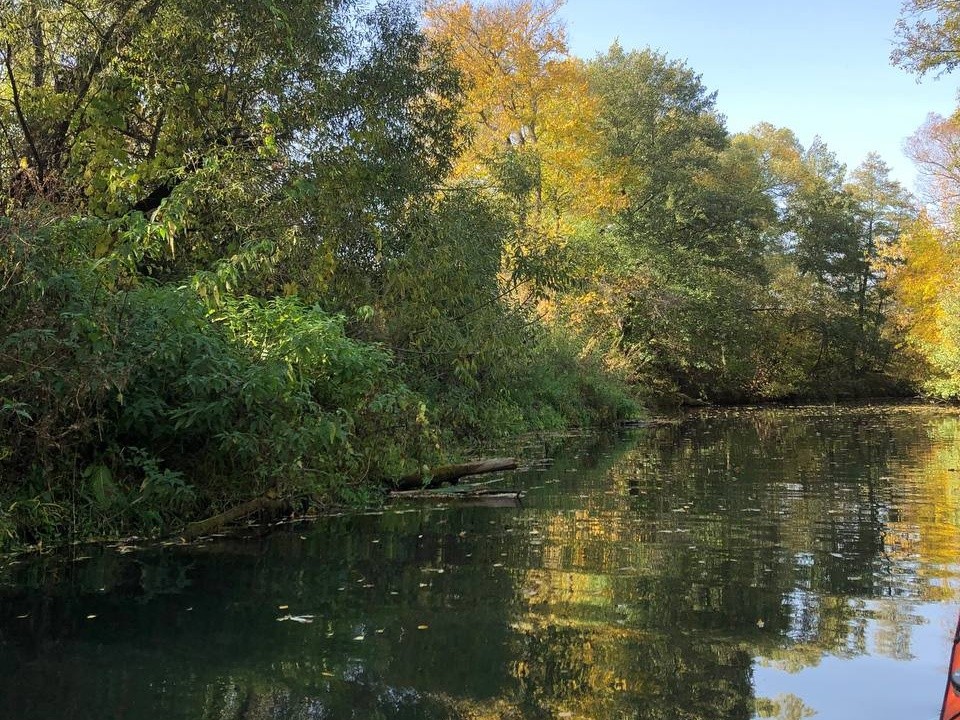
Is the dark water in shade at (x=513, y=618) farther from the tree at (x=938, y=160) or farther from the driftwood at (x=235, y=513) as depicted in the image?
the tree at (x=938, y=160)

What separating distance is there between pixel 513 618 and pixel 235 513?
4.29m

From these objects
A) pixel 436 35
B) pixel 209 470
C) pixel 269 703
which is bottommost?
pixel 269 703

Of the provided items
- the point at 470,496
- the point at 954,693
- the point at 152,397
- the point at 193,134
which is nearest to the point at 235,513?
the point at 152,397

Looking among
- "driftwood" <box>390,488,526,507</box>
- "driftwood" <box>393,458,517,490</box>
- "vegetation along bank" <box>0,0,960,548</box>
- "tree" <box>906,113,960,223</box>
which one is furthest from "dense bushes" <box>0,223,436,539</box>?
"tree" <box>906,113,960,223</box>

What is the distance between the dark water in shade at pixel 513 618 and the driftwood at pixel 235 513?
355 millimetres

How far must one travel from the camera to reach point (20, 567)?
25.5 ft

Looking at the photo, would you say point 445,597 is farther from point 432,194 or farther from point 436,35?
point 436,35

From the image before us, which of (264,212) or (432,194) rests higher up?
(432,194)

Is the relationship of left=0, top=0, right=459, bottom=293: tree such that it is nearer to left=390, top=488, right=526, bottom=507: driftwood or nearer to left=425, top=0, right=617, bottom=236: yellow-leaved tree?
left=390, top=488, right=526, bottom=507: driftwood

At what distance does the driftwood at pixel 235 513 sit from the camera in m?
9.09

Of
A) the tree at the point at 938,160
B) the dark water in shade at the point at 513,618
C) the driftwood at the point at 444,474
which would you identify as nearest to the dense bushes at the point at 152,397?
the dark water in shade at the point at 513,618

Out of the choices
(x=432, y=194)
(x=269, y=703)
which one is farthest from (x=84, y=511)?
(x=432, y=194)

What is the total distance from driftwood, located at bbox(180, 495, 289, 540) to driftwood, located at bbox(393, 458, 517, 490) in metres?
2.45

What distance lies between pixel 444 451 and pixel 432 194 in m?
5.17
